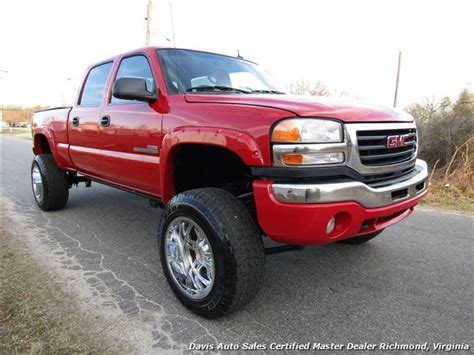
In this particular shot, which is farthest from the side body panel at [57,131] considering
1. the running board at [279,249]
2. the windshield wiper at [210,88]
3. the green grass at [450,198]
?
the green grass at [450,198]

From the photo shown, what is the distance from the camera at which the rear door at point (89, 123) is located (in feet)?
12.9

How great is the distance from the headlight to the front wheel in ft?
1.85

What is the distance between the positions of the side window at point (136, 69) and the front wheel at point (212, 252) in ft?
4.14

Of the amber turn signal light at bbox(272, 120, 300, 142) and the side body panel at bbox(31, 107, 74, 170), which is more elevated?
the amber turn signal light at bbox(272, 120, 300, 142)

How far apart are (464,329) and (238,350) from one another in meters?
1.46

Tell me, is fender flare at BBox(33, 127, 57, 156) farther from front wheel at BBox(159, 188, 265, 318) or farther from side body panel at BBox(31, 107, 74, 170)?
front wheel at BBox(159, 188, 265, 318)

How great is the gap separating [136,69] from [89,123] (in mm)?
917

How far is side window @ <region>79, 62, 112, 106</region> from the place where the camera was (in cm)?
408

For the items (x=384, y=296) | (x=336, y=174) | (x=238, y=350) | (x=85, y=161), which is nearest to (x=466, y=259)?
(x=384, y=296)

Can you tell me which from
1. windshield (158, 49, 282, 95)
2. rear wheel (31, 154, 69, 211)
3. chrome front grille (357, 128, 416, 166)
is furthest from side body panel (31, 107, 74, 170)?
chrome front grille (357, 128, 416, 166)

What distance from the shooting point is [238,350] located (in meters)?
2.16

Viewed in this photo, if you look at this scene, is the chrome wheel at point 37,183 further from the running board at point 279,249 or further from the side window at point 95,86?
the running board at point 279,249

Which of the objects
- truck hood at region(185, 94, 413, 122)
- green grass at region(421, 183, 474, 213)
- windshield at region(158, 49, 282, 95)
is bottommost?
green grass at region(421, 183, 474, 213)

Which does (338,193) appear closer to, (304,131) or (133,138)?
(304,131)
